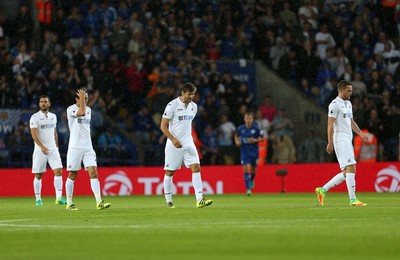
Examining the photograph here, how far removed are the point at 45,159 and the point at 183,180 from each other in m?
7.72

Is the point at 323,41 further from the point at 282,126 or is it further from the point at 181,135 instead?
the point at 181,135

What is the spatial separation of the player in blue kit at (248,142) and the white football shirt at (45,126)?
6716 millimetres

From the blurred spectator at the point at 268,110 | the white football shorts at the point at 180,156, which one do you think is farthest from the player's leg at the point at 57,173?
the blurred spectator at the point at 268,110

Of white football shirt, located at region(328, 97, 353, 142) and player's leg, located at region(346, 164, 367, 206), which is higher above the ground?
white football shirt, located at region(328, 97, 353, 142)

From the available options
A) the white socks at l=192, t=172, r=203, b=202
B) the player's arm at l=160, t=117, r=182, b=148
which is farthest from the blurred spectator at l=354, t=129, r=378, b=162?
the player's arm at l=160, t=117, r=182, b=148

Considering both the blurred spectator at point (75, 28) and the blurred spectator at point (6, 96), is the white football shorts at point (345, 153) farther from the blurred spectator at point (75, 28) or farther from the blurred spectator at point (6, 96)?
the blurred spectator at point (75, 28)

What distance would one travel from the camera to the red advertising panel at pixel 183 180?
31.9 m

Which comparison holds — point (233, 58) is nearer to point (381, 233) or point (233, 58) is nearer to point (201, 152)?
point (201, 152)

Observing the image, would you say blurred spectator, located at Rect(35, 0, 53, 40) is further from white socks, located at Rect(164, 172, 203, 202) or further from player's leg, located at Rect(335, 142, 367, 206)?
player's leg, located at Rect(335, 142, 367, 206)

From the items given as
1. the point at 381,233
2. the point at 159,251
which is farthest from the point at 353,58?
the point at 159,251

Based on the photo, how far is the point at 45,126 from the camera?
24953 mm

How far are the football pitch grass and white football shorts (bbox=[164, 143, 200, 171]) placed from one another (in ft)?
7.32

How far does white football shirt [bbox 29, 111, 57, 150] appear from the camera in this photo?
24859mm

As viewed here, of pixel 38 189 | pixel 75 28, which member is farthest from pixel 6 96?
pixel 38 189
